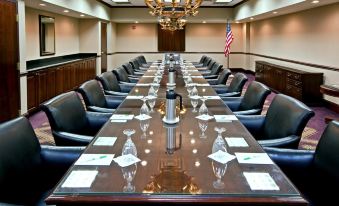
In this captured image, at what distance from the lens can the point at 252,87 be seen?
4.41 metres

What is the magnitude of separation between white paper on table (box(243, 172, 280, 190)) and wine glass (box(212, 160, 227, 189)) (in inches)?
4.7

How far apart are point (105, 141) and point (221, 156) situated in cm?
79

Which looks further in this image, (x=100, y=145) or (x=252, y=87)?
(x=252, y=87)

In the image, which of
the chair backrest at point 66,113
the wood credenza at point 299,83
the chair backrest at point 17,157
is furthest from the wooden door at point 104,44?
the chair backrest at point 17,157

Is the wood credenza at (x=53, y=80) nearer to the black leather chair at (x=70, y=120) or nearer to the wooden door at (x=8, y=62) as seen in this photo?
the wooden door at (x=8, y=62)

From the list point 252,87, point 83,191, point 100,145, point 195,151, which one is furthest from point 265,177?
point 252,87

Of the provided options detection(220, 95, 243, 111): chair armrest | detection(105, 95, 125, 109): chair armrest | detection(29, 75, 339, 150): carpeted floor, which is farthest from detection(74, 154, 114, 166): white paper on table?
detection(29, 75, 339, 150): carpeted floor

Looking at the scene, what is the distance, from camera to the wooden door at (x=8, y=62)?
18.4 feet

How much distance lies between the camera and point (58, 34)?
10.7m

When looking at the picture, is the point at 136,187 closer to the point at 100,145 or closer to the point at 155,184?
the point at 155,184

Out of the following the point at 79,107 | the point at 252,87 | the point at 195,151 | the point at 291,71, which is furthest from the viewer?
the point at 291,71

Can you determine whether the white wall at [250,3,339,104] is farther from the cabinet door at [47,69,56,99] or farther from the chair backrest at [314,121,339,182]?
the cabinet door at [47,69,56,99]

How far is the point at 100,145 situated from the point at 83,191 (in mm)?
742

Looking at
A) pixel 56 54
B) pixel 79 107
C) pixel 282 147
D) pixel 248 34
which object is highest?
pixel 248 34
